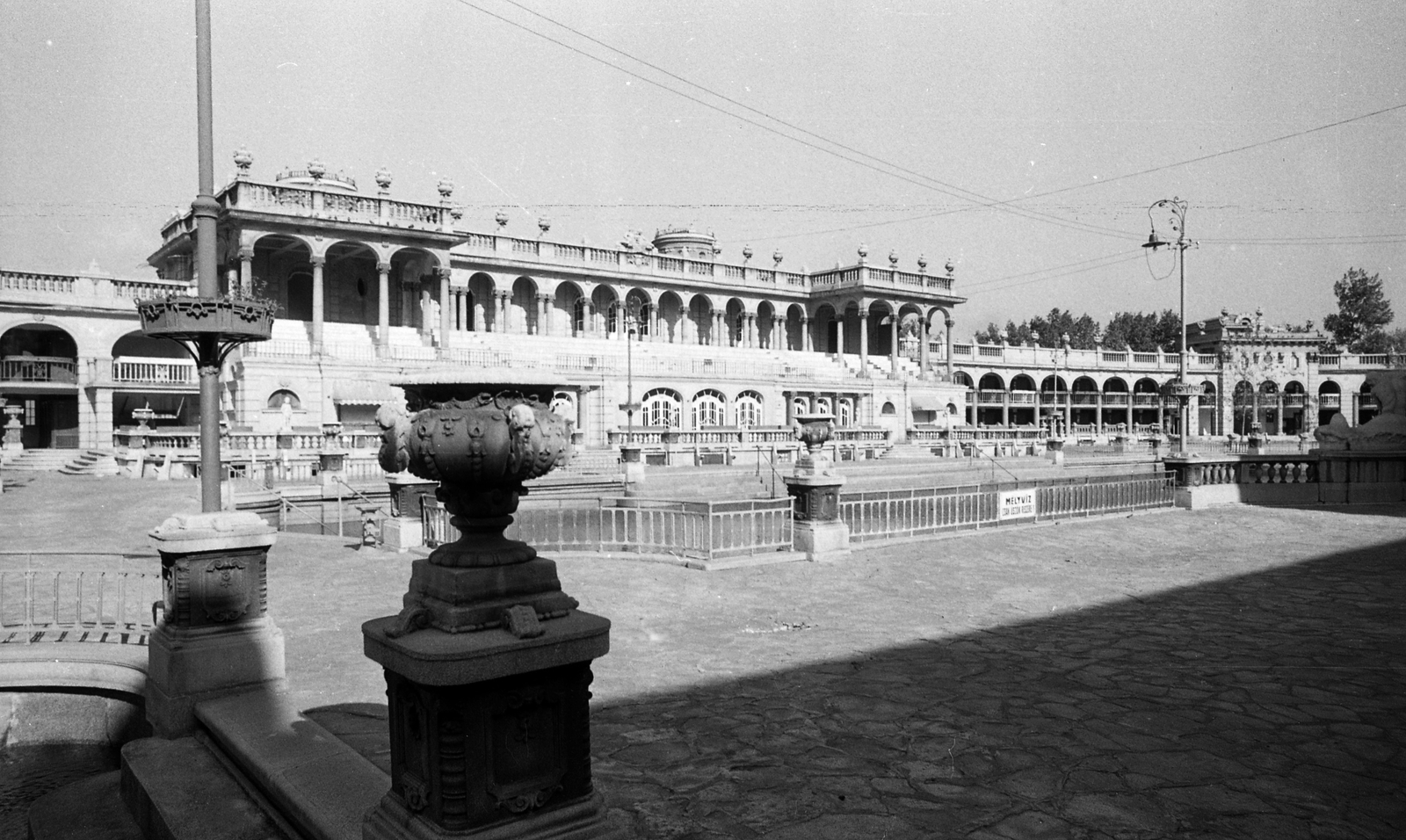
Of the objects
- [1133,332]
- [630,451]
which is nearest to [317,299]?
[630,451]

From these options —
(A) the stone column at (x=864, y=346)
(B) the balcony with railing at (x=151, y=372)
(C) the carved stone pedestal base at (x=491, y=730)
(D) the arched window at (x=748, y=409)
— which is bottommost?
(C) the carved stone pedestal base at (x=491, y=730)

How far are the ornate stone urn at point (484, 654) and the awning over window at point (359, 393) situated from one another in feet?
101

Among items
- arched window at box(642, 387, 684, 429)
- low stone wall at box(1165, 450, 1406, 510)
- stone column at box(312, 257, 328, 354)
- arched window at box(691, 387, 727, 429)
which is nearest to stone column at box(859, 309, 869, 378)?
arched window at box(691, 387, 727, 429)

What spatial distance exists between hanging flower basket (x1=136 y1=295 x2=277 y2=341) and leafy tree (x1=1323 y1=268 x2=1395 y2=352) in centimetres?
10979

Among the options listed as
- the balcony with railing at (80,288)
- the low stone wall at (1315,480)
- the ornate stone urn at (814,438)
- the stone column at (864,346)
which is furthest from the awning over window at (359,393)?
the stone column at (864,346)

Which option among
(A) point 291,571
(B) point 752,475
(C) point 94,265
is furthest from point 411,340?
(A) point 291,571

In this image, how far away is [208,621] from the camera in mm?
6117

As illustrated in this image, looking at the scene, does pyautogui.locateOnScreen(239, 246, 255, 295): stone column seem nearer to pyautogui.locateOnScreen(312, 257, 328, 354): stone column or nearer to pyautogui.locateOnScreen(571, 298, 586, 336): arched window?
pyautogui.locateOnScreen(312, 257, 328, 354): stone column

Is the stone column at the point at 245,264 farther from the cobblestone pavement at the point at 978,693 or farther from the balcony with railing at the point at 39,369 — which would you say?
the cobblestone pavement at the point at 978,693

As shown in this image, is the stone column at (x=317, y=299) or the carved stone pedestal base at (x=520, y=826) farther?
the stone column at (x=317, y=299)

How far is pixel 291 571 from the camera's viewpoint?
12.6 meters

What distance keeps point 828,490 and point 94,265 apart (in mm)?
36540

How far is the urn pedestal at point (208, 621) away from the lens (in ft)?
19.6

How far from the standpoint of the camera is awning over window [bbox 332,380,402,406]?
32.9 m
